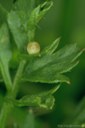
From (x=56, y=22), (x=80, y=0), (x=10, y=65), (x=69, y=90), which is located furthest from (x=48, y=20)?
(x=10, y=65)

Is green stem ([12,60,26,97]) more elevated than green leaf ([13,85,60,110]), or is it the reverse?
green stem ([12,60,26,97])

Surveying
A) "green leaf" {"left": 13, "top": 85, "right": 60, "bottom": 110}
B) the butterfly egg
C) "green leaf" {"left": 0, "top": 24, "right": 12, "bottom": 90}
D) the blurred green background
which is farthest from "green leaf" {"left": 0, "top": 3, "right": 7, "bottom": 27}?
the blurred green background

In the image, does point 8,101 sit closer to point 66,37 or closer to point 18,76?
point 18,76

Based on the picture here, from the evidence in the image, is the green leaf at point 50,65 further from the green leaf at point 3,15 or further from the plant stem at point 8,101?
the green leaf at point 3,15

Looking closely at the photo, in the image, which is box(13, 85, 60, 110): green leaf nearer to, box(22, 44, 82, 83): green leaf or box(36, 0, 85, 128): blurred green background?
box(22, 44, 82, 83): green leaf

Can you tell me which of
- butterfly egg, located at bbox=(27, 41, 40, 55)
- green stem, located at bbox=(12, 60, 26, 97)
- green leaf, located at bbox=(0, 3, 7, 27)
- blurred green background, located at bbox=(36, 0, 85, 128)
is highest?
green leaf, located at bbox=(0, 3, 7, 27)

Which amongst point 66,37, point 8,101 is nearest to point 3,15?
point 8,101
